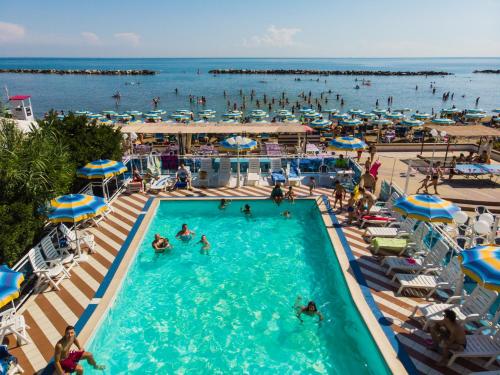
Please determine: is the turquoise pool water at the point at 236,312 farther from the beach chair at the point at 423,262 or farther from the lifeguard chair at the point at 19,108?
the lifeguard chair at the point at 19,108

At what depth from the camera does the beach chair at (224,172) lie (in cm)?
1622

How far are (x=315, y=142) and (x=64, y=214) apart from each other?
19.8 meters

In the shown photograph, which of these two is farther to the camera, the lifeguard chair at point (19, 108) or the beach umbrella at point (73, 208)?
the lifeguard chair at point (19, 108)

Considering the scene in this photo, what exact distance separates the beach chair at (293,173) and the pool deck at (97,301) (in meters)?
4.21

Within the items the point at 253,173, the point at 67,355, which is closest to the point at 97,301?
the point at 67,355

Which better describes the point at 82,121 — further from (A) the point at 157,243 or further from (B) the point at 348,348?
(B) the point at 348,348

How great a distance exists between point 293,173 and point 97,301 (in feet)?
36.2

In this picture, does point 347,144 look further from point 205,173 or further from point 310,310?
point 310,310

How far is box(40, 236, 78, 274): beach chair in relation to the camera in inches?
358

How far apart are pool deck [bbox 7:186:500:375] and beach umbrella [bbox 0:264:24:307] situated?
4.53 feet

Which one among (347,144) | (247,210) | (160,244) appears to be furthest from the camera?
(347,144)

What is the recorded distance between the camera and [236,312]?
859 cm

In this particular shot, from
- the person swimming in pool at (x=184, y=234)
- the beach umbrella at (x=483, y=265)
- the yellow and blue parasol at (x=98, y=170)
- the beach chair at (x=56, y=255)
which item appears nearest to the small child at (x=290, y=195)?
the person swimming in pool at (x=184, y=234)

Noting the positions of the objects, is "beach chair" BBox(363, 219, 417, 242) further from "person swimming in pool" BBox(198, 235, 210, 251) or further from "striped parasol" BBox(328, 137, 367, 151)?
"person swimming in pool" BBox(198, 235, 210, 251)
